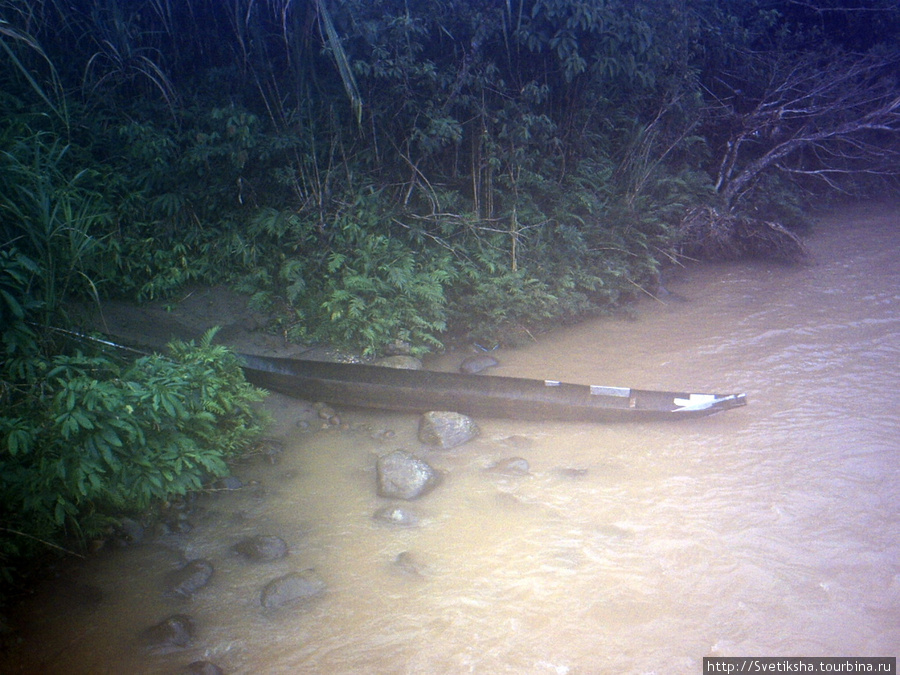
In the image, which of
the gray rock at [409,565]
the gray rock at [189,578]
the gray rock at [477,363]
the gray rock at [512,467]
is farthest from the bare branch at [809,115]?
the gray rock at [189,578]

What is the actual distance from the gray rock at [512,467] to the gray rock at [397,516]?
28.4 inches

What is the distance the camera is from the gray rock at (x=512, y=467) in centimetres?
417

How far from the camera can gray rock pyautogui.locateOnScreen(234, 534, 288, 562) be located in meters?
3.41

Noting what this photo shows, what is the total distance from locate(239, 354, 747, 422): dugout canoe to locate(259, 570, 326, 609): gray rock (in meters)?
1.89

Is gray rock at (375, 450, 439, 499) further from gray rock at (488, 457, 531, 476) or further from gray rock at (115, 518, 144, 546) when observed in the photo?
gray rock at (115, 518, 144, 546)

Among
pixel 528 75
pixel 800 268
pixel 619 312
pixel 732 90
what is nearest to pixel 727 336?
pixel 619 312

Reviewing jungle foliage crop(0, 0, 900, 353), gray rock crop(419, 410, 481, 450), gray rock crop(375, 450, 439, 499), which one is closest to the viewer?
gray rock crop(375, 450, 439, 499)

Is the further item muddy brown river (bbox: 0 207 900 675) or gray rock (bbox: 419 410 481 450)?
gray rock (bbox: 419 410 481 450)

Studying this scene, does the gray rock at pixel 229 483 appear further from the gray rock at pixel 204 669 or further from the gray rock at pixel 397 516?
the gray rock at pixel 204 669

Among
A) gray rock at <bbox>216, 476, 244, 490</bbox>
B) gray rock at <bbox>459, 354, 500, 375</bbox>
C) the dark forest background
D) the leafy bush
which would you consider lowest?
gray rock at <bbox>216, 476, 244, 490</bbox>

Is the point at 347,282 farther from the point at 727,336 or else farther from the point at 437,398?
the point at 727,336

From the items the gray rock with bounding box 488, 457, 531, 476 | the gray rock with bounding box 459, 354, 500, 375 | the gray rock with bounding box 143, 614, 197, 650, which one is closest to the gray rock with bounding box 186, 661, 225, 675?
the gray rock with bounding box 143, 614, 197, 650

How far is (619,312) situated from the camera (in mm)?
7098

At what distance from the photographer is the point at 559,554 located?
3.39 metres
